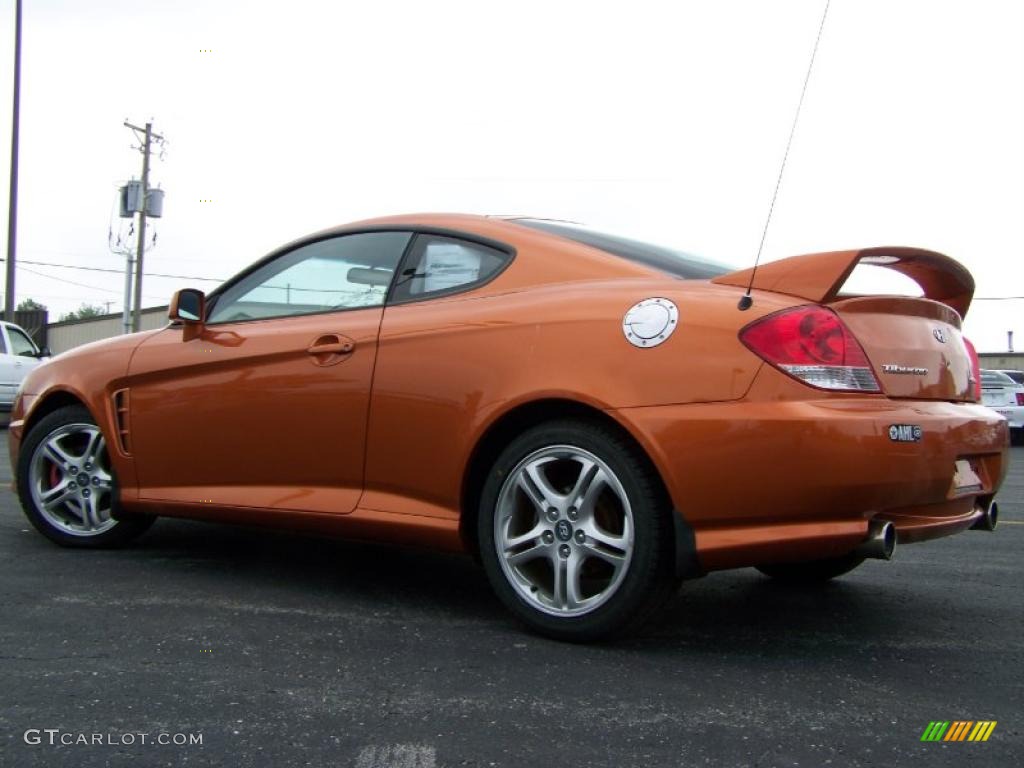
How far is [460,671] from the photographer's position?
3076 millimetres

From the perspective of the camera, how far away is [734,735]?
2582mm

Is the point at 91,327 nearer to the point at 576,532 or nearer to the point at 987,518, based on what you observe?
the point at 576,532

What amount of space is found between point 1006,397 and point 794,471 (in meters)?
17.1

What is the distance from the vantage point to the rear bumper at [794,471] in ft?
9.65

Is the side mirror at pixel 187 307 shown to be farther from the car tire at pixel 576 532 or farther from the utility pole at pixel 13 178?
the utility pole at pixel 13 178

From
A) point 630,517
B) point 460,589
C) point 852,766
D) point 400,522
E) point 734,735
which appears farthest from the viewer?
point 460,589

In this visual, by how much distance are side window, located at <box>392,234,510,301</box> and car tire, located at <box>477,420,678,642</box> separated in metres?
0.69

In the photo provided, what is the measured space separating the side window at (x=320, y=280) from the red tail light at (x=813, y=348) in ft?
5.08

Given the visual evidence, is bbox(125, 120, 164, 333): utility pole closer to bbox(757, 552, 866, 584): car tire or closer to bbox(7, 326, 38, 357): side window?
bbox(7, 326, 38, 357): side window

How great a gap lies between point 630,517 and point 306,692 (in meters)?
1.06

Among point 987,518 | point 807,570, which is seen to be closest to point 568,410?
point 987,518

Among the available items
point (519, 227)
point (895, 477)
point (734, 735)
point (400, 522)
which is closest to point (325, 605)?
point (400, 522)

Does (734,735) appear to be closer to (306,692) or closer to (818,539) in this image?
(818,539)

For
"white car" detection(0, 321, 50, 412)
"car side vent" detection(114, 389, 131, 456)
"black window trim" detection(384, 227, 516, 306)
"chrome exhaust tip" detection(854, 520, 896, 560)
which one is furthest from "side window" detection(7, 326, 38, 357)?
"chrome exhaust tip" detection(854, 520, 896, 560)
